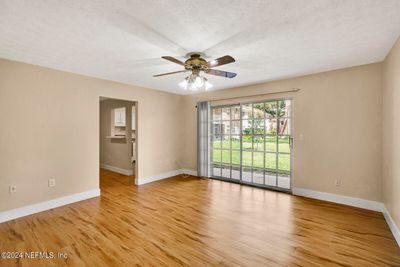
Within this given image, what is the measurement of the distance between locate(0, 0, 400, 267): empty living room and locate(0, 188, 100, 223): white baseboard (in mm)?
20

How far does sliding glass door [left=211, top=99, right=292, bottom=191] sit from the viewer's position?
4.18m

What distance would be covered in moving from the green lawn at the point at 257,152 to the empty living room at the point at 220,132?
0.09ft

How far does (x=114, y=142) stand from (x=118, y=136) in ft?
0.92

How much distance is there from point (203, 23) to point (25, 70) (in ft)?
9.82

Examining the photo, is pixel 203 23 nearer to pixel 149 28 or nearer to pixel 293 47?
pixel 149 28

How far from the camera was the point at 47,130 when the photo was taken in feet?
10.6

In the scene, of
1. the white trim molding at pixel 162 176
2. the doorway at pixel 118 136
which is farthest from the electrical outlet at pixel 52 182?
the doorway at pixel 118 136

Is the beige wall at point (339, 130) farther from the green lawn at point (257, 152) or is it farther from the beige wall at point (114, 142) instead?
the beige wall at point (114, 142)

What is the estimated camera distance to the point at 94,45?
238 centimetres

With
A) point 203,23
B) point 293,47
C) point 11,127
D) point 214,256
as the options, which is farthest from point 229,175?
point 11,127

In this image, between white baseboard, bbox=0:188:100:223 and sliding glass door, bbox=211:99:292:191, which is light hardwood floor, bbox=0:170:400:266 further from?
sliding glass door, bbox=211:99:292:191

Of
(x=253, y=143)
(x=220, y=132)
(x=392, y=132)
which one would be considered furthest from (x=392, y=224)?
(x=220, y=132)

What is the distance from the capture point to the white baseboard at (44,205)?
9.26 ft

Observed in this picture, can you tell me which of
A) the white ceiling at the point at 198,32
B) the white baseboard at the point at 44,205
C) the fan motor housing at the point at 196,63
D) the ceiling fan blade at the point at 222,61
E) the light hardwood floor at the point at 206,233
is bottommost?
the light hardwood floor at the point at 206,233
